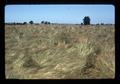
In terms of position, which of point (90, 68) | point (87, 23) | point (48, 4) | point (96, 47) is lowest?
point (90, 68)

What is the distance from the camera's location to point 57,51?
4.55 metres

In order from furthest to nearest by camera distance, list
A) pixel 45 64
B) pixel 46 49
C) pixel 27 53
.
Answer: pixel 46 49 < pixel 45 64 < pixel 27 53

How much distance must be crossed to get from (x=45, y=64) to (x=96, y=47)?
91cm

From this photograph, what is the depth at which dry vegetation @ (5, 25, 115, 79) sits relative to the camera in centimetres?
352

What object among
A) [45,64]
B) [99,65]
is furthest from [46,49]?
[99,65]

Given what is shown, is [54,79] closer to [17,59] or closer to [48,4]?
[48,4]

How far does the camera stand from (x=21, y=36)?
4215 millimetres

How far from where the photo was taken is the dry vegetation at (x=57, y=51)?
3.52 metres

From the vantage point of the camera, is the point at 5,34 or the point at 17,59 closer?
the point at 5,34

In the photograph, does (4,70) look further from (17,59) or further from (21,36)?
(21,36)

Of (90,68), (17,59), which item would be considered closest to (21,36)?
(17,59)

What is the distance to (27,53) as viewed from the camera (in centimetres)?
369
